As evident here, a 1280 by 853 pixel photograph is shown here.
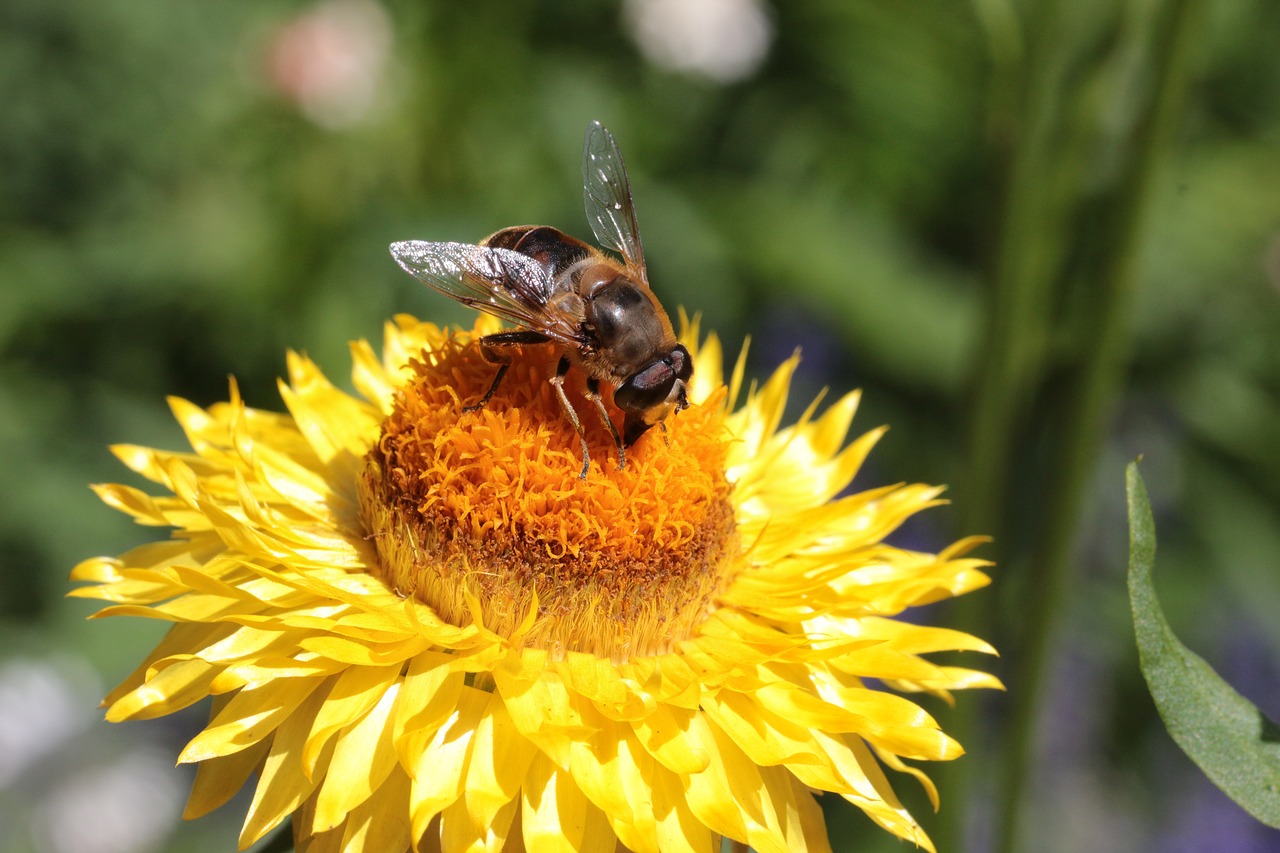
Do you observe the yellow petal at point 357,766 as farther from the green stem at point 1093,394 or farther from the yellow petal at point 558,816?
the green stem at point 1093,394

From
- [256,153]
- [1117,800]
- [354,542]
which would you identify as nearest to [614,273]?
[354,542]

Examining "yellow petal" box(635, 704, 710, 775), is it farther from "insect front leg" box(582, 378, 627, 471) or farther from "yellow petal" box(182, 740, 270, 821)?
"yellow petal" box(182, 740, 270, 821)

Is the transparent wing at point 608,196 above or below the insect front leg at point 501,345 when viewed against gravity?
above

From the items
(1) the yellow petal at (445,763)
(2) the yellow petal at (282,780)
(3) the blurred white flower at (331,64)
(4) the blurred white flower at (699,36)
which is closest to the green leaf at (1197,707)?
(1) the yellow petal at (445,763)

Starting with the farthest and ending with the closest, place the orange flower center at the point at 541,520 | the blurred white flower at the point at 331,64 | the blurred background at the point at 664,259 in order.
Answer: the blurred white flower at the point at 331,64 → the blurred background at the point at 664,259 → the orange flower center at the point at 541,520

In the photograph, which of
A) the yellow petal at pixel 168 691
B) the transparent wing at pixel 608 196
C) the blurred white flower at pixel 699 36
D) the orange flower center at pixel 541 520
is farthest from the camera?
the blurred white flower at pixel 699 36

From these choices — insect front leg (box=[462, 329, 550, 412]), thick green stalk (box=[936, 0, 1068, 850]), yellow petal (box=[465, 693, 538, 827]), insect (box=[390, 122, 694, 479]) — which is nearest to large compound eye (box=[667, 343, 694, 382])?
insect (box=[390, 122, 694, 479])
